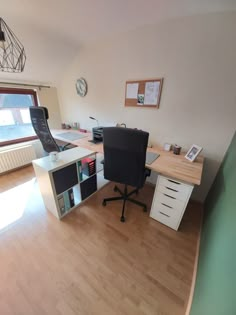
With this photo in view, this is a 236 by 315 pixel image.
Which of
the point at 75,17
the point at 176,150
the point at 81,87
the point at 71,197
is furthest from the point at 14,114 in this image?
the point at 176,150

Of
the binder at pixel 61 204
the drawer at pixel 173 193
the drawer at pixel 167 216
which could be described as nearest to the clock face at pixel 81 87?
the binder at pixel 61 204

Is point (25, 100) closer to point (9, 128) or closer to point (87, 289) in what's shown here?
point (9, 128)

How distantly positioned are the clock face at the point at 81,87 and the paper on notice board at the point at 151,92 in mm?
1326

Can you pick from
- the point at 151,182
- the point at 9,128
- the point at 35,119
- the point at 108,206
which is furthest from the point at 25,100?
the point at 151,182

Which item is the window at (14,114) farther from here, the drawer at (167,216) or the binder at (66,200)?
the drawer at (167,216)

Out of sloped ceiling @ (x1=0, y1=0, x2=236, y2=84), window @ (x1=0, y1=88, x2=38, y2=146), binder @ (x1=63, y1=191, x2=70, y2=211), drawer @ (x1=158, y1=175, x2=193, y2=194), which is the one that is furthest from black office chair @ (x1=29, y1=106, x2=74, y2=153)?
drawer @ (x1=158, y1=175, x2=193, y2=194)

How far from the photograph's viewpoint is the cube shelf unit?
149 cm

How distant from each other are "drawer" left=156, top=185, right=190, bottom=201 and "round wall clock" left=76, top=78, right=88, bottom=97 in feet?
7.56

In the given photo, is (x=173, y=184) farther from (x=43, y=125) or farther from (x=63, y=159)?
(x=43, y=125)

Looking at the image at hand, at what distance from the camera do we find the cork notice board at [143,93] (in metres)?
1.86

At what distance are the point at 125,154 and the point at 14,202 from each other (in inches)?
73.0

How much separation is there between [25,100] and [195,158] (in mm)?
3382

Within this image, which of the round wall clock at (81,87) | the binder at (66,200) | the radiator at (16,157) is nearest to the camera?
the binder at (66,200)

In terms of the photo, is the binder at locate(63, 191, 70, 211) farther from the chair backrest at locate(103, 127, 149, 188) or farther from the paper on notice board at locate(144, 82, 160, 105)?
the paper on notice board at locate(144, 82, 160, 105)
